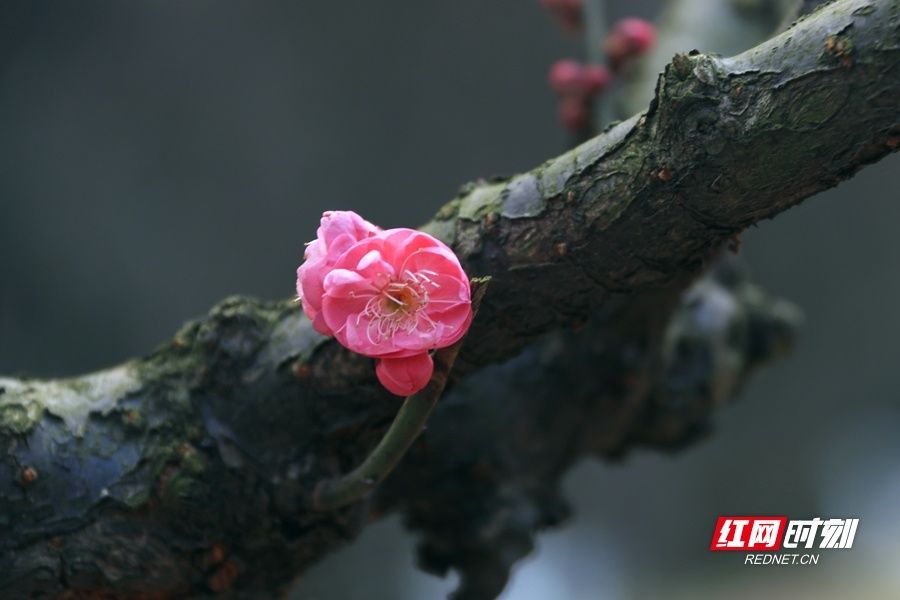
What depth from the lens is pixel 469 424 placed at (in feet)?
4.25

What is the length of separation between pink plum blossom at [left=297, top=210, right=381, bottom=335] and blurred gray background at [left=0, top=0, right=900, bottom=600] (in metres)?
1.22

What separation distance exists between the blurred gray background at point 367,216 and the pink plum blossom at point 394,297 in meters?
1.22

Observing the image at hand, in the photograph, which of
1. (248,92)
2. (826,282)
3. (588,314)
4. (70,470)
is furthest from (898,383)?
(70,470)

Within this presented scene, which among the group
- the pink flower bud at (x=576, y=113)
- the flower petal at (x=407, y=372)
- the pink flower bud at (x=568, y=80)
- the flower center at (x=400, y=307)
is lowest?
the flower petal at (x=407, y=372)

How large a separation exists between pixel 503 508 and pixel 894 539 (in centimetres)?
122

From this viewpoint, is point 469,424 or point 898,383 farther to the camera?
point 898,383

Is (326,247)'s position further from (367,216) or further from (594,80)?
(367,216)

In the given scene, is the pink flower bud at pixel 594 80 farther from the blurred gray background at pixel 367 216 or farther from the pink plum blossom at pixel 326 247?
the pink plum blossom at pixel 326 247

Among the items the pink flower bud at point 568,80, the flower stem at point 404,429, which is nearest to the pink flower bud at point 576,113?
the pink flower bud at point 568,80

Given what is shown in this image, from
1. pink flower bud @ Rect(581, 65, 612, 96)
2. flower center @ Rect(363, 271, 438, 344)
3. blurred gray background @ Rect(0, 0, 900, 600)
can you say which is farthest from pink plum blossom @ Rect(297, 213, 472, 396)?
blurred gray background @ Rect(0, 0, 900, 600)

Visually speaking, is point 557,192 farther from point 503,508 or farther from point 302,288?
point 503,508

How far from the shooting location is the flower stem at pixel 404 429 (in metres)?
0.70

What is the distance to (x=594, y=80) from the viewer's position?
168cm

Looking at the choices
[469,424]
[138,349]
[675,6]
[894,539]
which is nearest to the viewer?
[469,424]
